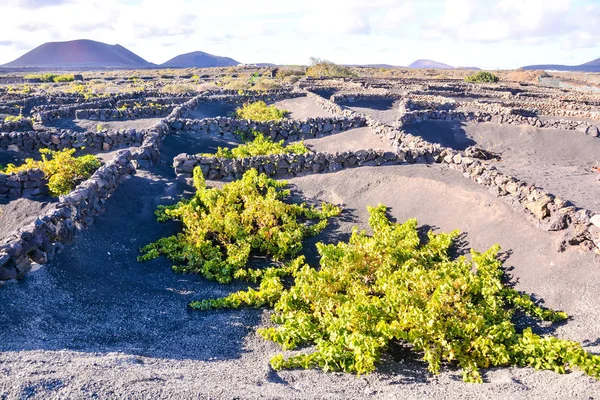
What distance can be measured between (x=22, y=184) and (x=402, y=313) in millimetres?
10765

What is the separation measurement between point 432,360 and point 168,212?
6.88 metres

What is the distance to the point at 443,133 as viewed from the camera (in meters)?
20.4

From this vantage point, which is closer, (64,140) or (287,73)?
(64,140)

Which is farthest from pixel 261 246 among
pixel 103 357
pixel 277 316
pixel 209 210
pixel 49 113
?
pixel 49 113

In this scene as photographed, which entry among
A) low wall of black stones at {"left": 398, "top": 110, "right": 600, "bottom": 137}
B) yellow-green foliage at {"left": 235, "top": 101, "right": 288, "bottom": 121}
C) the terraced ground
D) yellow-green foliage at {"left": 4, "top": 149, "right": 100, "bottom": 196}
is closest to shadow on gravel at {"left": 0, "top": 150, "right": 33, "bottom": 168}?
yellow-green foliage at {"left": 4, "top": 149, "right": 100, "bottom": 196}

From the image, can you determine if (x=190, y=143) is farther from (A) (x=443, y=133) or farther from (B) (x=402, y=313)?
(B) (x=402, y=313)

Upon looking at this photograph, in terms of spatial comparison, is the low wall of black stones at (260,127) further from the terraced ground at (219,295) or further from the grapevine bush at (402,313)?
the grapevine bush at (402,313)

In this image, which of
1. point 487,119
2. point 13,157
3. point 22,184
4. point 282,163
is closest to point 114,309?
point 22,184

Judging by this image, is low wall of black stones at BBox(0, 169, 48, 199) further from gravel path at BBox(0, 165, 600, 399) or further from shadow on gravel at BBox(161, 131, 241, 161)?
shadow on gravel at BBox(161, 131, 241, 161)

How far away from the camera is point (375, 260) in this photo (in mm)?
7480

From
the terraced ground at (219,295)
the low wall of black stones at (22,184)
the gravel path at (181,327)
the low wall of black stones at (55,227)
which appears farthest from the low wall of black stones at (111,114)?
the gravel path at (181,327)

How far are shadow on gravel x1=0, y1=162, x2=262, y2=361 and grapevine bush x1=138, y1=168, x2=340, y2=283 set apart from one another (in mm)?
289

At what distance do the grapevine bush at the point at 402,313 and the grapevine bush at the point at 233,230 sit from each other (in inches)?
37.4

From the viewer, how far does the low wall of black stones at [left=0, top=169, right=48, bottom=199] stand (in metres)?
11.5
